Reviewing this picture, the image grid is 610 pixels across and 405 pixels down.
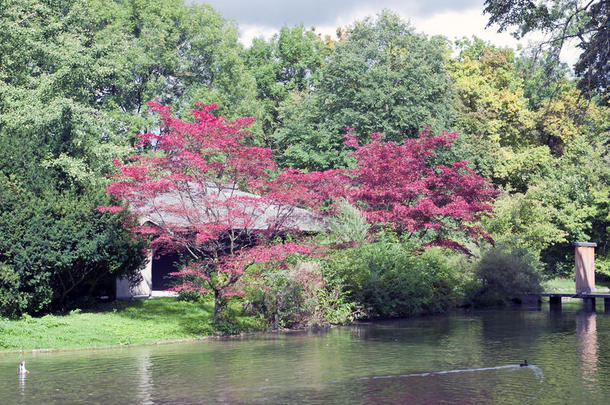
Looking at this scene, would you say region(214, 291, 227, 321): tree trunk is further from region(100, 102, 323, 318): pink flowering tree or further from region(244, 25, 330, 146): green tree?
region(244, 25, 330, 146): green tree

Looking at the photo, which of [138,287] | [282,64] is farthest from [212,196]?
[282,64]

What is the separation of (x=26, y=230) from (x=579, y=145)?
41.2 m

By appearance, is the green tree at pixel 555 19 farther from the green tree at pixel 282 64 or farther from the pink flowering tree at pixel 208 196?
the green tree at pixel 282 64

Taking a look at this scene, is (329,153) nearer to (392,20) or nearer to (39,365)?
(392,20)

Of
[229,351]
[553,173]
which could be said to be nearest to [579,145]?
[553,173]

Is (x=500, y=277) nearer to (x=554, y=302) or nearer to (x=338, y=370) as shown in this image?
(x=554, y=302)

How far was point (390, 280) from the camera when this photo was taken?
29.2 m

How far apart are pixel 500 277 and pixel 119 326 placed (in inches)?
786

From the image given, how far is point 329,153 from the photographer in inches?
1745

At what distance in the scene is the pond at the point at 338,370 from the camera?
13.3 meters

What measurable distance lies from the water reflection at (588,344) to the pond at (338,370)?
0.11 ft

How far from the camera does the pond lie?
13258 millimetres

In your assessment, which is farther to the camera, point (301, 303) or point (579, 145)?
point (579, 145)

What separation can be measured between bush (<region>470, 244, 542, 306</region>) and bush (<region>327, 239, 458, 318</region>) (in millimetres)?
2873
